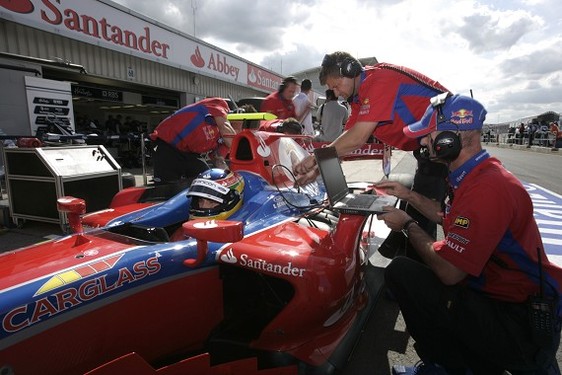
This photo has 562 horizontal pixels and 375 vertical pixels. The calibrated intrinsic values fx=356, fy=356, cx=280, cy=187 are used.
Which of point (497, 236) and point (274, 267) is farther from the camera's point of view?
point (274, 267)

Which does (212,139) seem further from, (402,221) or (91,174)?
(402,221)

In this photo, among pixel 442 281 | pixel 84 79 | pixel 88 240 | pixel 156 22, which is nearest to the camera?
pixel 442 281

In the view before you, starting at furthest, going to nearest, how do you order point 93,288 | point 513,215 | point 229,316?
1. point 229,316
2. point 513,215
3. point 93,288

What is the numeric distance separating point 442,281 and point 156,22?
11071 millimetres

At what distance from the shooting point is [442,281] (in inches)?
69.2

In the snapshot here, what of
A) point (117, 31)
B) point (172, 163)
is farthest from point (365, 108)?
point (117, 31)

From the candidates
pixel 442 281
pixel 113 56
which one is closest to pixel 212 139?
pixel 442 281

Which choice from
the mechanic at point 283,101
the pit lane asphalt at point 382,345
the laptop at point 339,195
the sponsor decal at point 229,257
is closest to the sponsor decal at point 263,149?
the laptop at point 339,195

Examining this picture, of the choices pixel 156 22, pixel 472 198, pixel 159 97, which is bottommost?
pixel 472 198

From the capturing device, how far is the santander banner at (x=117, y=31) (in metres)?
7.19

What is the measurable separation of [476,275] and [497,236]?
199mm

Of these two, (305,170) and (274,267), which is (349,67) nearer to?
(305,170)

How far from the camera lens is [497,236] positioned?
1.59 metres

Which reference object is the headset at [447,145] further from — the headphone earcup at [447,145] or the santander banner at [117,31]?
the santander banner at [117,31]
